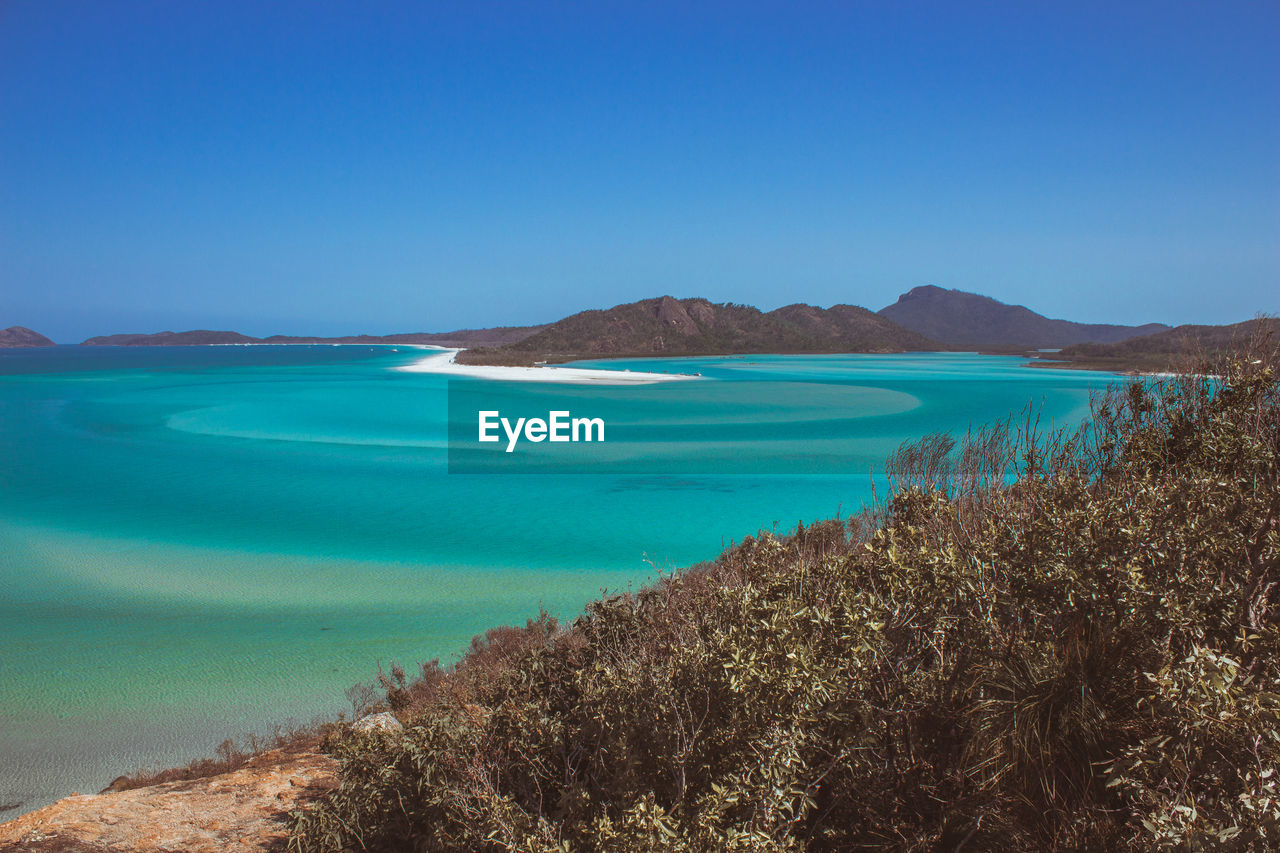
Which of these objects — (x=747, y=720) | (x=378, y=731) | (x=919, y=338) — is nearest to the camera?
(x=747, y=720)

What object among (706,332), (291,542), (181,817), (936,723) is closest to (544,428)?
(291,542)

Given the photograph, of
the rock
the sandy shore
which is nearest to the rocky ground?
the rock

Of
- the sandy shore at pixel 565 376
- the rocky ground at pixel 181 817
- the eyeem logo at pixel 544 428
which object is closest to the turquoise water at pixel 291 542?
the eyeem logo at pixel 544 428

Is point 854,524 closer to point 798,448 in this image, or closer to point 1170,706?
point 1170,706

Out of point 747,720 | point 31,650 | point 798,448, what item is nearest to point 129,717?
point 31,650

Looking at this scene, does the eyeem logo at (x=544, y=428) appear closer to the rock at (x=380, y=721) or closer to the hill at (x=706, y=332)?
the rock at (x=380, y=721)

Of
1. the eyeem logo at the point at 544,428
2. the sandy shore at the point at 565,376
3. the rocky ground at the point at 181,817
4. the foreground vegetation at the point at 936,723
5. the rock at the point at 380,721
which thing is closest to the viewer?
the foreground vegetation at the point at 936,723

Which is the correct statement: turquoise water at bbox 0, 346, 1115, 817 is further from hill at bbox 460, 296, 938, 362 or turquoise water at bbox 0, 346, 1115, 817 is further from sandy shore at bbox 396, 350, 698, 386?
hill at bbox 460, 296, 938, 362
